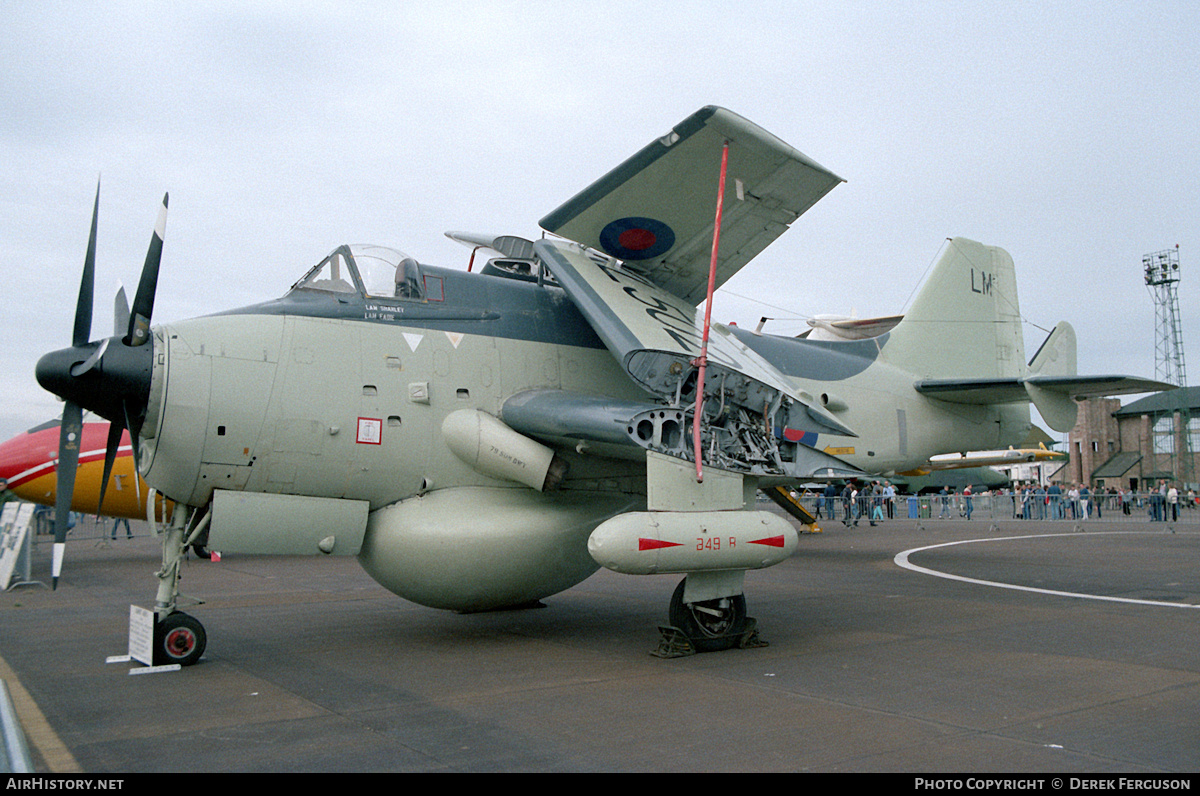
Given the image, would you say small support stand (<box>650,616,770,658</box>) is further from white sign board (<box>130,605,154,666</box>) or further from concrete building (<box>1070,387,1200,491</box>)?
concrete building (<box>1070,387,1200,491</box>)

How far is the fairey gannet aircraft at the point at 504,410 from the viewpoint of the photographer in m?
7.66

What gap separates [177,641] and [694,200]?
6906 millimetres

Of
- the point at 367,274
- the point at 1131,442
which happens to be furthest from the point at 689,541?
the point at 1131,442

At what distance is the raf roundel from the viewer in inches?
366

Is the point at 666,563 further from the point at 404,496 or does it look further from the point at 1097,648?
the point at 1097,648

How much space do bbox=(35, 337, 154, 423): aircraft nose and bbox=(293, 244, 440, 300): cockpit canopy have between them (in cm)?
188

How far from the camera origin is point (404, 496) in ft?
28.0

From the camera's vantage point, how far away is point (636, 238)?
953 centimetres

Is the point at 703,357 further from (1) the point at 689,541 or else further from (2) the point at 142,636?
(2) the point at 142,636

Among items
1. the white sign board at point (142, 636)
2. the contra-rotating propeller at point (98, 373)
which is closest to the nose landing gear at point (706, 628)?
the white sign board at point (142, 636)

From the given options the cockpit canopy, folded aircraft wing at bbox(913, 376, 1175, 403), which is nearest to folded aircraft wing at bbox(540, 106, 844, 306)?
the cockpit canopy

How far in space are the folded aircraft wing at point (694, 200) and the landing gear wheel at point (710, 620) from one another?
3.96 meters

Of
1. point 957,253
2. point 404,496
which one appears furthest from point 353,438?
point 957,253

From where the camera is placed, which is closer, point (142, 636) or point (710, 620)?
point (142, 636)
